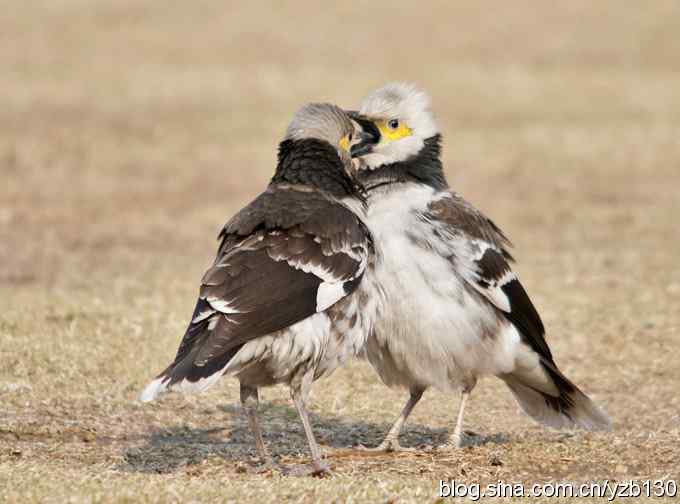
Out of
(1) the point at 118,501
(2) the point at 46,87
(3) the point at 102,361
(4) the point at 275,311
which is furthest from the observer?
(2) the point at 46,87

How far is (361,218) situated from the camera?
292 inches

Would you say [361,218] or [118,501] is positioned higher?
[361,218]

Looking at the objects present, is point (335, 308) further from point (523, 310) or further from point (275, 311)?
point (523, 310)

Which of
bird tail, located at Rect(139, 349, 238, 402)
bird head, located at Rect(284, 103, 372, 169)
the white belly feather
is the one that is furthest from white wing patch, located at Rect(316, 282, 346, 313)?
bird head, located at Rect(284, 103, 372, 169)

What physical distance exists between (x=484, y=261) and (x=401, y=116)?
1.17 metres

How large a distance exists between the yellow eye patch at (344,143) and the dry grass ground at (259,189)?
1913 millimetres

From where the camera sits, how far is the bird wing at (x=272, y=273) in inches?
254

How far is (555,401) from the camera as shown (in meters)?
8.48

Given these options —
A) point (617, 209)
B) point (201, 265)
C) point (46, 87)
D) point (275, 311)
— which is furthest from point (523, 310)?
point (46, 87)

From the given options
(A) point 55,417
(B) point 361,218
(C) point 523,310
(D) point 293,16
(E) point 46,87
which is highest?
(D) point 293,16

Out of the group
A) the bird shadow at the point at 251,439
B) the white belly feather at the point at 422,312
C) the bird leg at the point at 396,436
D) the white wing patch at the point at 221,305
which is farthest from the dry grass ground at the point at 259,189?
the white wing patch at the point at 221,305

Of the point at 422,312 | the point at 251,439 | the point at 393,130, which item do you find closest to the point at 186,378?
the point at 422,312

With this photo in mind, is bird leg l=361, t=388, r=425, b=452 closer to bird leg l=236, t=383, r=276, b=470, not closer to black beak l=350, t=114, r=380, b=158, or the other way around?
bird leg l=236, t=383, r=276, b=470

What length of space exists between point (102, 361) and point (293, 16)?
2209 cm
